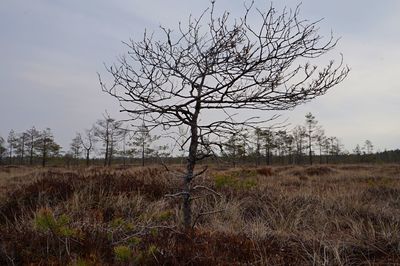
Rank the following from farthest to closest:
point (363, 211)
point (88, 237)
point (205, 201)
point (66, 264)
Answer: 1. point (205, 201)
2. point (363, 211)
3. point (88, 237)
4. point (66, 264)

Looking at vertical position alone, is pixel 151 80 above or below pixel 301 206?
above

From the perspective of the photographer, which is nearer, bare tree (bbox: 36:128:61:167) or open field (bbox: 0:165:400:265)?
open field (bbox: 0:165:400:265)

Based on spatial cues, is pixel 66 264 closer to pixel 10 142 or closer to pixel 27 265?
pixel 27 265

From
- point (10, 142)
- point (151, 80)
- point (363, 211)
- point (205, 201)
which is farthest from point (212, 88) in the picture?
point (10, 142)

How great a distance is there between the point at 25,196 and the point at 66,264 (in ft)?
13.2

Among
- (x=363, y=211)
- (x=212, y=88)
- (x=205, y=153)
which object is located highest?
(x=212, y=88)

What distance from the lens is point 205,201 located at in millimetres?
6473

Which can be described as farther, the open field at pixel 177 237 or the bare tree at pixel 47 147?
the bare tree at pixel 47 147

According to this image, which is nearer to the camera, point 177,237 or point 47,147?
point 177,237

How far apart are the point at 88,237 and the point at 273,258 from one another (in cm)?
160

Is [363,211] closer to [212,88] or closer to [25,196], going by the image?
[212,88]

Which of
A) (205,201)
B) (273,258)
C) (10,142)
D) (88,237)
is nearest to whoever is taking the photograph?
(273,258)

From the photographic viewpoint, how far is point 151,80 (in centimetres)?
352

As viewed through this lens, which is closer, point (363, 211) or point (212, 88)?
point (212, 88)
